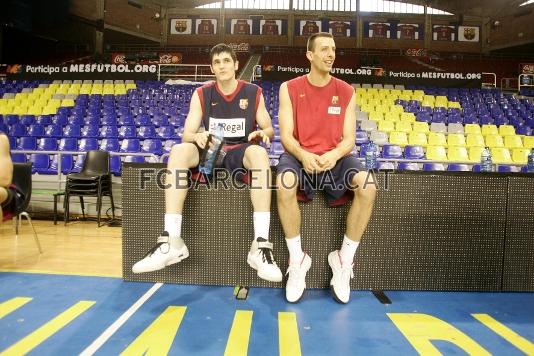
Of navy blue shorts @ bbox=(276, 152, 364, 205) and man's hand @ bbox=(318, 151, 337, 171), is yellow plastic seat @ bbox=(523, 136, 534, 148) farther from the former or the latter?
man's hand @ bbox=(318, 151, 337, 171)

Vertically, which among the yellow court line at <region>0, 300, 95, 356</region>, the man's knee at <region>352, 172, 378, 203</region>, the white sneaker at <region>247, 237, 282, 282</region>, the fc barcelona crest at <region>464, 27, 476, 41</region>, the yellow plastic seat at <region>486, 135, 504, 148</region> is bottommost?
the yellow court line at <region>0, 300, 95, 356</region>

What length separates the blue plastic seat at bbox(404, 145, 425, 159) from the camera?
19.6 ft

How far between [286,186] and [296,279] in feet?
1.76

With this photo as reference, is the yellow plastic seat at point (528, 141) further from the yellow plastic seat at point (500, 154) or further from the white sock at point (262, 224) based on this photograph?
the white sock at point (262, 224)

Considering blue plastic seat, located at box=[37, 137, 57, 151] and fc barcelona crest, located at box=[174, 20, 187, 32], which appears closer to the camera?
blue plastic seat, located at box=[37, 137, 57, 151]

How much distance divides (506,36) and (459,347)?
20.6 m

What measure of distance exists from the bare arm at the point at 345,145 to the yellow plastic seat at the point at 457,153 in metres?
4.31

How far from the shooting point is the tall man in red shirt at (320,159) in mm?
2111

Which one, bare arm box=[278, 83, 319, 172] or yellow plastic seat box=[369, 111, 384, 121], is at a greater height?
yellow plastic seat box=[369, 111, 384, 121]

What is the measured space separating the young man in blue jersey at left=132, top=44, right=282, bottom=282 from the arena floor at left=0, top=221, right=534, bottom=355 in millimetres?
248

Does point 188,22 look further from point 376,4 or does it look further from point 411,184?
point 411,184

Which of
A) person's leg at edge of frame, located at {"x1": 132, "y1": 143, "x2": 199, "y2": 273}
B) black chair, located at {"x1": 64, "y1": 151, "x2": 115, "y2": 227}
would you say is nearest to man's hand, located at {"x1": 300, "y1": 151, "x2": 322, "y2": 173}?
person's leg at edge of frame, located at {"x1": 132, "y1": 143, "x2": 199, "y2": 273}

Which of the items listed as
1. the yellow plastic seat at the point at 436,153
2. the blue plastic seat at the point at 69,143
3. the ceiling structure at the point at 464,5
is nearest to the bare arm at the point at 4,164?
the blue plastic seat at the point at 69,143

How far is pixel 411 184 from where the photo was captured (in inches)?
93.1
